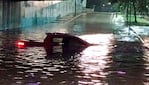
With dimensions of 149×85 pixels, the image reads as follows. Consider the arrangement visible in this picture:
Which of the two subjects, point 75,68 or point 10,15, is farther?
point 10,15

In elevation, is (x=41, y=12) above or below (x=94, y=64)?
below

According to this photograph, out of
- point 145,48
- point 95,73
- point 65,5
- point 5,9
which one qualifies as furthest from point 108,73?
point 65,5

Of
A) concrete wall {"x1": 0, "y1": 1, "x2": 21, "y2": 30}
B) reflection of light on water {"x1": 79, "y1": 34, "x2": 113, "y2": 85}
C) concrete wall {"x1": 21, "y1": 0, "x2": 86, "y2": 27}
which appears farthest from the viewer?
concrete wall {"x1": 21, "y1": 0, "x2": 86, "y2": 27}

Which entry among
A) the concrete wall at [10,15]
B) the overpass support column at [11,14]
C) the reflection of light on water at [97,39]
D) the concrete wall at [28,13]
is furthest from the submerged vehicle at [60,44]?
the overpass support column at [11,14]

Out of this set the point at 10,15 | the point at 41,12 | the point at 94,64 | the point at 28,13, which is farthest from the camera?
the point at 41,12

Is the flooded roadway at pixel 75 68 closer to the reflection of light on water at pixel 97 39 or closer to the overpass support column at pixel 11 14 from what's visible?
the reflection of light on water at pixel 97 39

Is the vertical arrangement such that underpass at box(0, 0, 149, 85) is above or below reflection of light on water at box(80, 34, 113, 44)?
above

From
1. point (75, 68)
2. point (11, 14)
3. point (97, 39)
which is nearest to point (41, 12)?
point (11, 14)

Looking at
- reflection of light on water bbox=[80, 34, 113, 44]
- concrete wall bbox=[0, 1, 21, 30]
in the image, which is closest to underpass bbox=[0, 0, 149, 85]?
reflection of light on water bbox=[80, 34, 113, 44]

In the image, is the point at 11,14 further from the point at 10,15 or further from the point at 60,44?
the point at 60,44

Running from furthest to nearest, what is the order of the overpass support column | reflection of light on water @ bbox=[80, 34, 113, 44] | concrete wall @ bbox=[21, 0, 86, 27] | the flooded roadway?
concrete wall @ bbox=[21, 0, 86, 27] < the overpass support column < reflection of light on water @ bbox=[80, 34, 113, 44] < the flooded roadway

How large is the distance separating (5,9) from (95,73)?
26.8m

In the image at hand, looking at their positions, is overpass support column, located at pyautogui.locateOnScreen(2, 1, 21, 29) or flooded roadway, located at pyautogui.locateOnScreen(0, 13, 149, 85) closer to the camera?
flooded roadway, located at pyautogui.locateOnScreen(0, 13, 149, 85)

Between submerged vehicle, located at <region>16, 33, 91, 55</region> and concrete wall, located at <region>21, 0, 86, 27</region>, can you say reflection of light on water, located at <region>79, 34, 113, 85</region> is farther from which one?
concrete wall, located at <region>21, 0, 86, 27</region>
